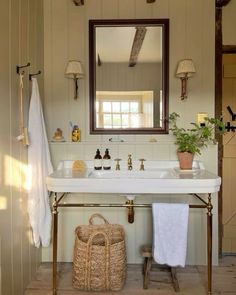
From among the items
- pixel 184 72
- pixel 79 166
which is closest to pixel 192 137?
pixel 184 72

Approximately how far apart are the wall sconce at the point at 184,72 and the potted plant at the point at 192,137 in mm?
209

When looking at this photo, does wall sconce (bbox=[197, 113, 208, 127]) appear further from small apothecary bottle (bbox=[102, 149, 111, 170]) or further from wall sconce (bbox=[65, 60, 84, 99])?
wall sconce (bbox=[65, 60, 84, 99])

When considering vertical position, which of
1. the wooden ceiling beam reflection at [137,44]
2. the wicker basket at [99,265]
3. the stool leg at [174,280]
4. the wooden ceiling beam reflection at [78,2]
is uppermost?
the wooden ceiling beam reflection at [78,2]

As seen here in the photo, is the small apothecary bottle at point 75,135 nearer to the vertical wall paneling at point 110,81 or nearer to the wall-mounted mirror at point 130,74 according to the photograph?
the vertical wall paneling at point 110,81

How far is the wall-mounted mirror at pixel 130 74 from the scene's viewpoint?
2791 millimetres

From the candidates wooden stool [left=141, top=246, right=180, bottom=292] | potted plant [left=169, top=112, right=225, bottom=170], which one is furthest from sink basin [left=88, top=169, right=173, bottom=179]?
wooden stool [left=141, top=246, right=180, bottom=292]

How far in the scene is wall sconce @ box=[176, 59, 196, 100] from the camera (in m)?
2.71

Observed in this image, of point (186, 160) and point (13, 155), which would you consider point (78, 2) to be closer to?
point (13, 155)

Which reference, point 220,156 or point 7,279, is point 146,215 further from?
point 7,279

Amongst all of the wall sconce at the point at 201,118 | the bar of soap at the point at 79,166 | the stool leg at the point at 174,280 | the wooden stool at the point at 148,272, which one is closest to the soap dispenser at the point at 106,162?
the bar of soap at the point at 79,166

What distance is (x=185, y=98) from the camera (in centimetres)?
285

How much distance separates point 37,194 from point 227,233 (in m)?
2.07

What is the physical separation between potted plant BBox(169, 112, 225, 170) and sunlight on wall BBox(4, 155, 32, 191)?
116 cm

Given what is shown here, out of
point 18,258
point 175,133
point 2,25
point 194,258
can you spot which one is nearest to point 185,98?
point 175,133
